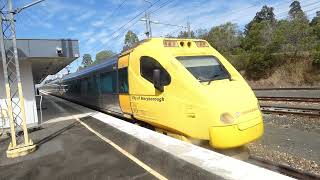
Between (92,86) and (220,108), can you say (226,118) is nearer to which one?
(220,108)

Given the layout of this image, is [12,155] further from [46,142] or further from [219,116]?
[219,116]

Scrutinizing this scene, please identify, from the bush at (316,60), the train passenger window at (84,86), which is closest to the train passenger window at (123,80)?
the train passenger window at (84,86)

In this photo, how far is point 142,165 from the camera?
673cm

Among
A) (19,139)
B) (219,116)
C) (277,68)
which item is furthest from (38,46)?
(277,68)

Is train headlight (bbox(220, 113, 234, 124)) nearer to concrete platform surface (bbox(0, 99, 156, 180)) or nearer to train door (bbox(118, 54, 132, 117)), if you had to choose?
concrete platform surface (bbox(0, 99, 156, 180))

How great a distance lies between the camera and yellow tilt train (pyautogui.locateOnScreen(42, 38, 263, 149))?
7.45 m

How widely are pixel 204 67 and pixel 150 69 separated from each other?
1616mm

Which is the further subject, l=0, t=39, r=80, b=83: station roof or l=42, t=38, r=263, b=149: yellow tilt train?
l=0, t=39, r=80, b=83: station roof

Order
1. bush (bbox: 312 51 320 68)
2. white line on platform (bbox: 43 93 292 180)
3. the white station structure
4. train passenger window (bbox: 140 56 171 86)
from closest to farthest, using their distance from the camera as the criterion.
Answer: white line on platform (bbox: 43 93 292 180)
train passenger window (bbox: 140 56 171 86)
the white station structure
bush (bbox: 312 51 320 68)

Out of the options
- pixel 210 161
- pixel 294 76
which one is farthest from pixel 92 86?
pixel 294 76

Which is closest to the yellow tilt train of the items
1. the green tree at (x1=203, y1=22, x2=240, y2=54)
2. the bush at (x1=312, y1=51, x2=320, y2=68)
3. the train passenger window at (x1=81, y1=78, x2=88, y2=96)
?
the train passenger window at (x1=81, y1=78, x2=88, y2=96)

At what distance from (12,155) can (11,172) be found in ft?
5.26

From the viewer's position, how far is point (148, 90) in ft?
31.9

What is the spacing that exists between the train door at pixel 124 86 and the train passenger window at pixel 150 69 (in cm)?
136
